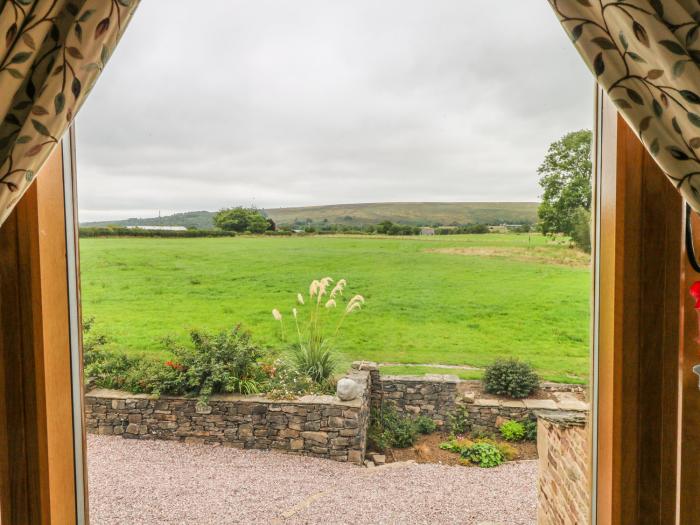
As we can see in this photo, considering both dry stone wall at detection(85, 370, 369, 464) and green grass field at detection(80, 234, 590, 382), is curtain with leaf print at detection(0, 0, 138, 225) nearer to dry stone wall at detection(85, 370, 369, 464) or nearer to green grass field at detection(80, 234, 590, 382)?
green grass field at detection(80, 234, 590, 382)

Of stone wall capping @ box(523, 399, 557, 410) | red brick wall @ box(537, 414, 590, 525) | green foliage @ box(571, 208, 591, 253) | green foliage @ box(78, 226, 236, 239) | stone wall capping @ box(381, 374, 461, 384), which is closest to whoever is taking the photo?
red brick wall @ box(537, 414, 590, 525)

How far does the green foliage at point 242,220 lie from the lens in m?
1.98

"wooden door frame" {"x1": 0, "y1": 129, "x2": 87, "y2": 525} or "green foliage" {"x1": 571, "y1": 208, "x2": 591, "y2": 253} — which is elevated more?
"green foliage" {"x1": 571, "y1": 208, "x2": 591, "y2": 253}

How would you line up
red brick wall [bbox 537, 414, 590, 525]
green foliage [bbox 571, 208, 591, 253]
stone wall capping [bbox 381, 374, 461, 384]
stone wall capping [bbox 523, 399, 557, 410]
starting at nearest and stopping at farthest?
red brick wall [bbox 537, 414, 590, 525]
green foliage [bbox 571, 208, 591, 253]
stone wall capping [bbox 523, 399, 557, 410]
stone wall capping [bbox 381, 374, 461, 384]

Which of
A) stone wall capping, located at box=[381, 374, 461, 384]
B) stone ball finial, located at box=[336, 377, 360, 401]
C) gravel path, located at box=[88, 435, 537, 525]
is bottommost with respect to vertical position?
gravel path, located at box=[88, 435, 537, 525]

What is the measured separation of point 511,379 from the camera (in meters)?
1.96

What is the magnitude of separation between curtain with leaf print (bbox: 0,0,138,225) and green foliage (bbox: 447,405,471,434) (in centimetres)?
179

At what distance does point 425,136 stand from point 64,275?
1550 millimetres

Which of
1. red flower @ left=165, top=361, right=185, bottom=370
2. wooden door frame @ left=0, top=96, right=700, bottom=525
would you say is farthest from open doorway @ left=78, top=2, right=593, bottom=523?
wooden door frame @ left=0, top=96, right=700, bottom=525

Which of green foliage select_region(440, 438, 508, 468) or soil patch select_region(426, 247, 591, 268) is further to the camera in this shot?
green foliage select_region(440, 438, 508, 468)

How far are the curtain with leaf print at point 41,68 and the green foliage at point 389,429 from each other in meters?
1.71

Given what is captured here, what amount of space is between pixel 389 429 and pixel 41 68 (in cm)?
182

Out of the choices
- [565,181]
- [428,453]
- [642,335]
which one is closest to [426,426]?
[428,453]

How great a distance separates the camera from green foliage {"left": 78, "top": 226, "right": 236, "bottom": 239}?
1.73 metres
